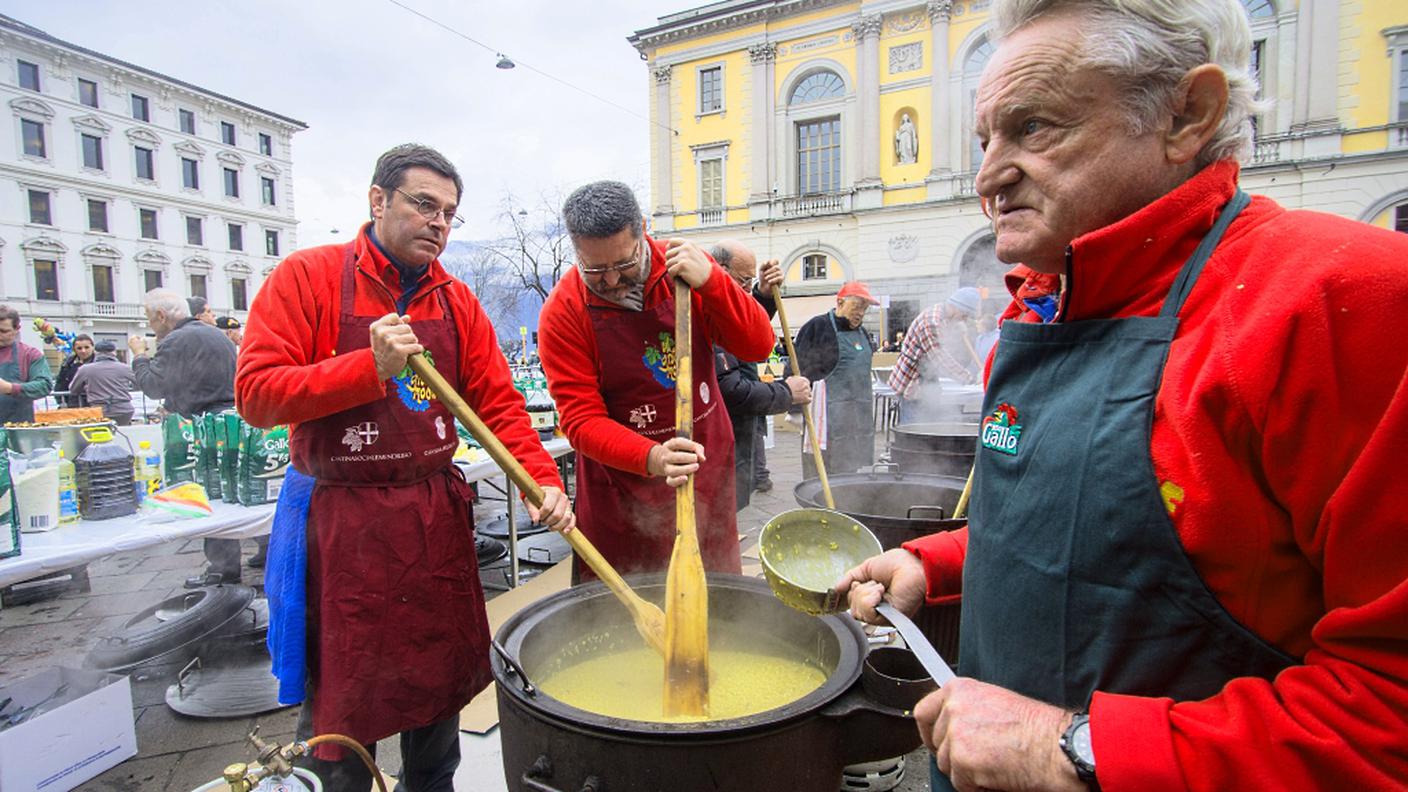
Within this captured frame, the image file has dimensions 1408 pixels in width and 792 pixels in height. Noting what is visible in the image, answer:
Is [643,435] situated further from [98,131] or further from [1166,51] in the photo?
[98,131]

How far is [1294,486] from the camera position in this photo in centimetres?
70

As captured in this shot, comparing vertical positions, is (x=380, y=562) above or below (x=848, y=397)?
below

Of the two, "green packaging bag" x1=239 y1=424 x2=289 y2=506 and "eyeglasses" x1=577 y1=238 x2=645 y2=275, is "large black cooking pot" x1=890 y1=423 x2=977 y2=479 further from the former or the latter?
"green packaging bag" x1=239 y1=424 x2=289 y2=506

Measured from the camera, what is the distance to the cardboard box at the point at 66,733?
Result: 2.45 metres

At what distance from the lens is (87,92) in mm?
3963

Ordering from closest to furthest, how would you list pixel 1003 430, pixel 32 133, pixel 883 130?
1. pixel 1003 430
2. pixel 32 133
3. pixel 883 130

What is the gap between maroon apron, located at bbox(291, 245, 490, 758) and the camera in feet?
6.20

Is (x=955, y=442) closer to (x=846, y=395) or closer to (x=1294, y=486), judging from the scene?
(x=846, y=395)

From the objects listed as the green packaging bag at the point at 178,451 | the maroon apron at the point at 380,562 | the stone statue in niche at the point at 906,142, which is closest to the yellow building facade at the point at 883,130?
the stone statue in niche at the point at 906,142

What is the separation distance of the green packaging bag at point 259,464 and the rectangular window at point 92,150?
3809 mm

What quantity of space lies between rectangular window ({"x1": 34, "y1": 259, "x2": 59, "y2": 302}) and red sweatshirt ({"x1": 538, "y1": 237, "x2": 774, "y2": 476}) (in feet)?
111

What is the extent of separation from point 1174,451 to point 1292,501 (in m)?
0.11

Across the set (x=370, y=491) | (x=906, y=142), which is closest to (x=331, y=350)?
(x=370, y=491)

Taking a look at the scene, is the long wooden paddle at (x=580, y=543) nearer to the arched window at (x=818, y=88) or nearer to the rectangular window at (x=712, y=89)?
the arched window at (x=818, y=88)
